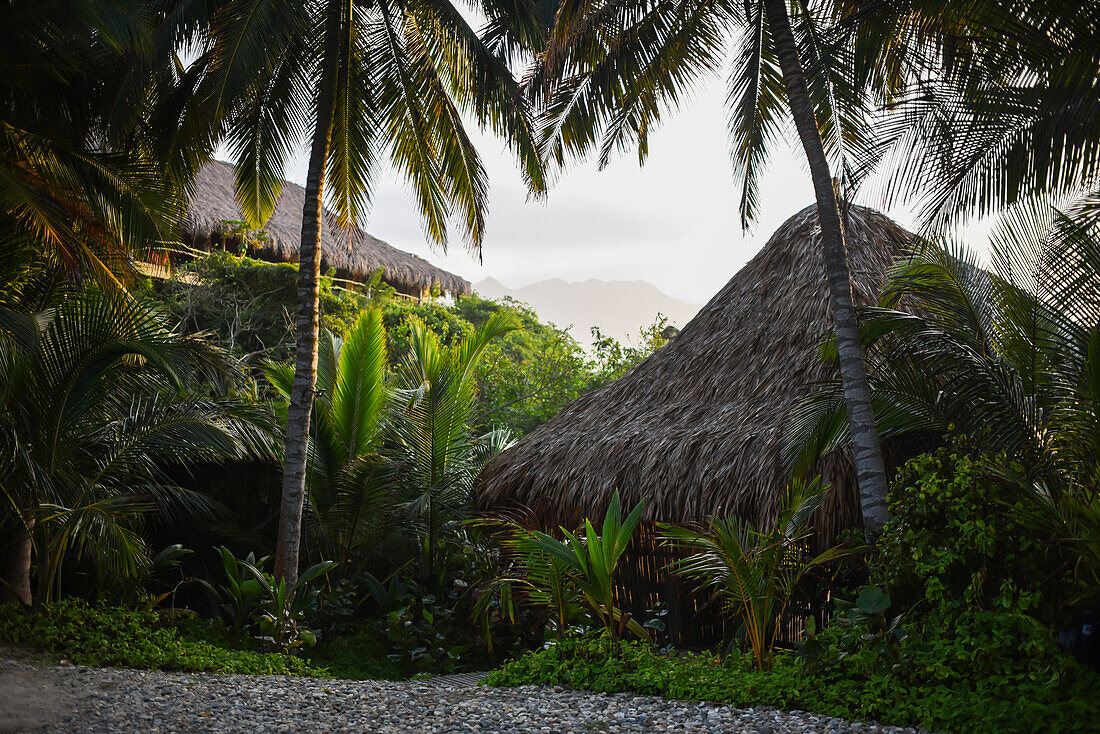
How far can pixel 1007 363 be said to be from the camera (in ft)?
16.4

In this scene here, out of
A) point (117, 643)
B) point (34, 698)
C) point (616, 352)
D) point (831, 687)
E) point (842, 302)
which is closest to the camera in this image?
point (831, 687)

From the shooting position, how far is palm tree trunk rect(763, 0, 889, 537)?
497 cm

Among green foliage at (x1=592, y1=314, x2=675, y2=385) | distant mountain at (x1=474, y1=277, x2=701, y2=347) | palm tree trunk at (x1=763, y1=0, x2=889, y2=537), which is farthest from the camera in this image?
distant mountain at (x1=474, y1=277, x2=701, y2=347)

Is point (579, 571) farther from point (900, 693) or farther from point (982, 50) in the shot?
point (982, 50)

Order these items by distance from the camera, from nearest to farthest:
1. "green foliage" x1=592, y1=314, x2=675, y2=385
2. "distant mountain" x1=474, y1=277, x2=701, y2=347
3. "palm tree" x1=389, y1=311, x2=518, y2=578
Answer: "palm tree" x1=389, y1=311, x2=518, y2=578 → "green foliage" x1=592, y1=314, x2=675, y2=385 → "distant mountain" x1=474, y1=277, x2=701, y2=347

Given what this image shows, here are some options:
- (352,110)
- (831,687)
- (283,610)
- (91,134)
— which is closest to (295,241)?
(91,134)

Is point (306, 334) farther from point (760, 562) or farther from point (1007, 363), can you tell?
point (1007, 363)

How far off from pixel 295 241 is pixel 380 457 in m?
7.65

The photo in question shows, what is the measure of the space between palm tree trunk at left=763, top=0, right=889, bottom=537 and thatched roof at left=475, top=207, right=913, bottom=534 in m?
0.51

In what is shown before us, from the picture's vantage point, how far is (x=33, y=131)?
22.1ft

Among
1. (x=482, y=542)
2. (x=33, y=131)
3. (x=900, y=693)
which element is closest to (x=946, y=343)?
(x=900, y=693)

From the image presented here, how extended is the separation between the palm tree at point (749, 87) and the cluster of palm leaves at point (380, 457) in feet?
9.73

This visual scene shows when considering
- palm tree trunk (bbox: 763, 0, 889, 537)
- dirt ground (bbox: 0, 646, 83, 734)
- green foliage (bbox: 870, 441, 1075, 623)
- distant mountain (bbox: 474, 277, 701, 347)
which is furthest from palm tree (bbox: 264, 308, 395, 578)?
distant mountain (bbox: 474, 277, 701, 347)

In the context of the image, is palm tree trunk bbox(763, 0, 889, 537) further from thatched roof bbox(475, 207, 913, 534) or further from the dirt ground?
the dirt ground
